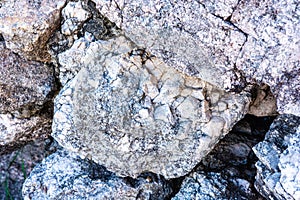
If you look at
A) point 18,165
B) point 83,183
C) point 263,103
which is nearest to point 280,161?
point 263,103

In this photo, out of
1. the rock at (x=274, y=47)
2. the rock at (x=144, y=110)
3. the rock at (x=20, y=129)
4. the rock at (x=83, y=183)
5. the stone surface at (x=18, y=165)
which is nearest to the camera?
the rock at (x=274, y=47)

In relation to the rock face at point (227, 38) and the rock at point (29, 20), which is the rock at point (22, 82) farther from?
the rock face at point (227, 38)

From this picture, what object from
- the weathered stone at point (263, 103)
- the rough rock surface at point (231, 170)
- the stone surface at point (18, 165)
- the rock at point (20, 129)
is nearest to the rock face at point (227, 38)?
the weathered stone at point (263, 103)

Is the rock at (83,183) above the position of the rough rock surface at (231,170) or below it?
below

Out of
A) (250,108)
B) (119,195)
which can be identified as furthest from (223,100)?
(119,195)

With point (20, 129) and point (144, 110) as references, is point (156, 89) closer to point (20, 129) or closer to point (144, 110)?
point (144, 110)

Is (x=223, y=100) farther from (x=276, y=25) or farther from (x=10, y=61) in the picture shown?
(x=10, y=61)

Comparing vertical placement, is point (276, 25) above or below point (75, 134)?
above
